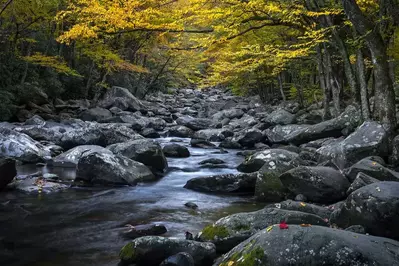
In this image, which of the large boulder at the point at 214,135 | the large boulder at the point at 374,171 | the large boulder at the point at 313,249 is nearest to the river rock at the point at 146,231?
the large boulder at the point at 313,249

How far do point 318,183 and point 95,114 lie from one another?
1611 cm

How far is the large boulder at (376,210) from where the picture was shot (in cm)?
480

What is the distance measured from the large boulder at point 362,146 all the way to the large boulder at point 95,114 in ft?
47.5

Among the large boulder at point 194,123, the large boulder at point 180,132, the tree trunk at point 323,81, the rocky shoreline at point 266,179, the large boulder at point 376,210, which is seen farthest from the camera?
the large boulder at point 194,123

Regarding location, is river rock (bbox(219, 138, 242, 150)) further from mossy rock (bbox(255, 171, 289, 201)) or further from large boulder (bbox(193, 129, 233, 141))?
mossy rock (bbox(255, 171, 289, 201))

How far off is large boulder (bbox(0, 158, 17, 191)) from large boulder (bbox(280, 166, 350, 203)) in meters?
6.00

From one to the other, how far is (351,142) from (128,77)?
24.2 m

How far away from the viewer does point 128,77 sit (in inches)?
1222

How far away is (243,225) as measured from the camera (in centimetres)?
527

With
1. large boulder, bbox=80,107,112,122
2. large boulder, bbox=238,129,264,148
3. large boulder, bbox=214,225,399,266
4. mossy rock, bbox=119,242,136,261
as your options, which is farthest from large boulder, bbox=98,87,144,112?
large boulder, bbox=214,225,399,266

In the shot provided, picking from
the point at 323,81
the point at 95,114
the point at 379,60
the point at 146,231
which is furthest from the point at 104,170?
the point at 95,114

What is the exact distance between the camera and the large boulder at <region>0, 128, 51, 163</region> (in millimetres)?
11352

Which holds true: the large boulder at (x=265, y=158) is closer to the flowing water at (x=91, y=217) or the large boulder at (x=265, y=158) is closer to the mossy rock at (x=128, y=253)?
the flowing water at (x=91, y=217)

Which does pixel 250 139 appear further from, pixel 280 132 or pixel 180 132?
pixel 180 132
